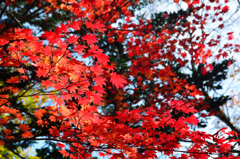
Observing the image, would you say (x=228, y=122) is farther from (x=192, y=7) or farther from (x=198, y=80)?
(x=192, y=7)

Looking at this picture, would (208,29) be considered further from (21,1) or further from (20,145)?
(20,145)

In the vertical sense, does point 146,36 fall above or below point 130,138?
above

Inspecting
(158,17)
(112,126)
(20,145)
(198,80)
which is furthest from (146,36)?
(20,145)

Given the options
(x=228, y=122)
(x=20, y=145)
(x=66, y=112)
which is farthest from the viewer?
(x=228, y=122)

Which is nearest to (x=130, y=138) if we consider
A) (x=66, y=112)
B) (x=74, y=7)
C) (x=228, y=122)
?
(x=66, y=112)

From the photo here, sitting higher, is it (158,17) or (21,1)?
(158,17)

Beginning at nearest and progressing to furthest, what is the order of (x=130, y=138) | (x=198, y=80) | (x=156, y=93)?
(x=130, y=138) → (x=156, y=93) → (x=198, y=80)

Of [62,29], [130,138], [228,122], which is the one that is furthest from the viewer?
[228,122]

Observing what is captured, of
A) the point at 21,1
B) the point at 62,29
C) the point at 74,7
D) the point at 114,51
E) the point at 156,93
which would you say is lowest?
the point at 62,29

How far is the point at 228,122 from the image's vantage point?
34.0ft

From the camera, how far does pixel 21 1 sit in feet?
23.1

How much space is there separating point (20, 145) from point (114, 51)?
597 centimetres

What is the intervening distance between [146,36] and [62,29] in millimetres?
6750

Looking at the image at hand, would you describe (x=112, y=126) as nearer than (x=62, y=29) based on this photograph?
No
